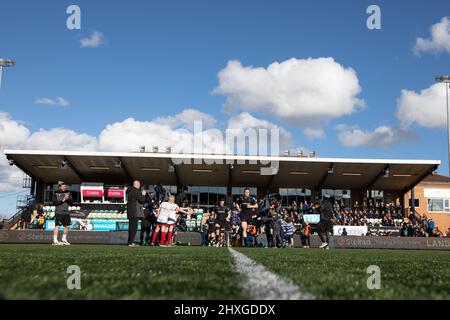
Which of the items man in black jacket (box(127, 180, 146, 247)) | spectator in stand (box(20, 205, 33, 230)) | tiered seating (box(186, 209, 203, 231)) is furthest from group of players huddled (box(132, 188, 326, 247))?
spectator in stand (box(20, 205, 33, 230))

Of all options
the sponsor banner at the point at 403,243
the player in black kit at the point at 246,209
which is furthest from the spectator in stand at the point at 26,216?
the sponsor banner at the point at 403,243

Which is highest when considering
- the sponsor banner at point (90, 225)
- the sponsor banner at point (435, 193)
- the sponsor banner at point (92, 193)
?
the sponsor banner at point (435, 193)

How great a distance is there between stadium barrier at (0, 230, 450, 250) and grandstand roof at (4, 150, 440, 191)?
12.3 m

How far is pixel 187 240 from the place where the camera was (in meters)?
25.0

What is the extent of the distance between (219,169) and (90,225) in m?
11.9

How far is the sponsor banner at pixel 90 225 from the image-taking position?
106 feet

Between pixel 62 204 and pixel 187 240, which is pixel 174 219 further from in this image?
pixel 187 240

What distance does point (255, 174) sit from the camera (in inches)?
1539

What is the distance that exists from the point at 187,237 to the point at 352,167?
61.3 ft

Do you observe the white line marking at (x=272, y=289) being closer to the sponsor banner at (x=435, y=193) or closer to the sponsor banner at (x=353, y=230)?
the sponsor banner at (x=353, y=230)

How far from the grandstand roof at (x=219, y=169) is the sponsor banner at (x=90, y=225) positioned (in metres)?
5.62

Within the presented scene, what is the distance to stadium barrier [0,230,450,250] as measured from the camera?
77.2 feet
